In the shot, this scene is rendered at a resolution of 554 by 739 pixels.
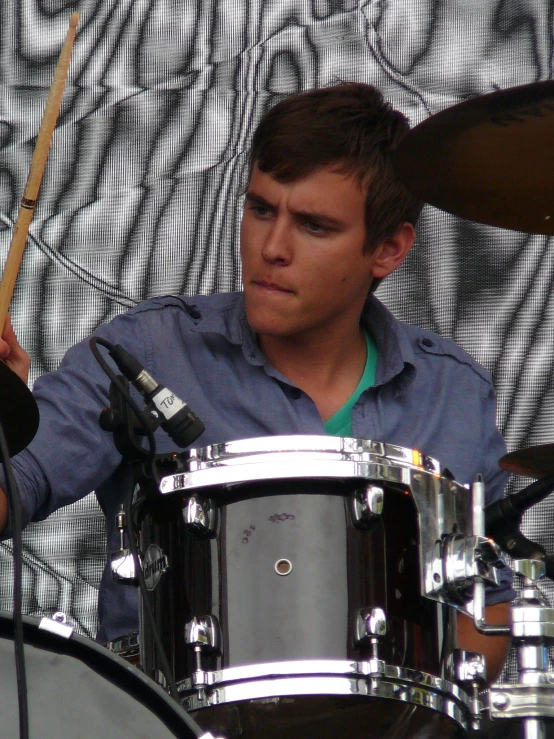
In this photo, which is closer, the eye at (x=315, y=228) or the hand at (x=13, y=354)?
the hand at (x=13, y=354)

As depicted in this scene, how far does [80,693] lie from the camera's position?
3.43 feet

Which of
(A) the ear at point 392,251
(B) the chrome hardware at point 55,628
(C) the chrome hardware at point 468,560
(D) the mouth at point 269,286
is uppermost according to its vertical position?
(A) the ear at point 392,251

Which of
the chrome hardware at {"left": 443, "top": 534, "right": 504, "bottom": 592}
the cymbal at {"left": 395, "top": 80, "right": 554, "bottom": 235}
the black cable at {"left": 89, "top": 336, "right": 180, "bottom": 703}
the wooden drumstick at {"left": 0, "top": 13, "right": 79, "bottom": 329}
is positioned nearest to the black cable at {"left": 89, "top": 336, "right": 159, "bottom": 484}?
the black cable at {"left": 89, "top": 336, "right": 180, "bottom": 703}

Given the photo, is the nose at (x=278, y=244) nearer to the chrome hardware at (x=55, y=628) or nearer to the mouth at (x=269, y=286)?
the mouth at (x=269, y=286)

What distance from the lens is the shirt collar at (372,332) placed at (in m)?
1.95

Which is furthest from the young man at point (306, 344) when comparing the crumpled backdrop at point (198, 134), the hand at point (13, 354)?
the crumpled backdrop at point (198, 134)

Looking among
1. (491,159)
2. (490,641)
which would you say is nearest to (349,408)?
(490,641)

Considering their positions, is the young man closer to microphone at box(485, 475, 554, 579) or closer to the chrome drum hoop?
microphone at box(485, 475, 554, 579)

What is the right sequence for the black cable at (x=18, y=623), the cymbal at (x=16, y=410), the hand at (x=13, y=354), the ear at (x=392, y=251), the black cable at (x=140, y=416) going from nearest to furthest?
1. the black cable at (x=18, y=623)
2. the cymbal at (x=16, y=410)
3. the black cable at (x=140, y=416)
4. the hand at (x=13, y=354)
5. the ear at (x=392, y=251)

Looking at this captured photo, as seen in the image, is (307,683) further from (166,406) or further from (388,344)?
(388,344)

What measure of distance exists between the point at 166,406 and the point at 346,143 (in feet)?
2.48

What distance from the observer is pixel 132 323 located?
193 centimetres

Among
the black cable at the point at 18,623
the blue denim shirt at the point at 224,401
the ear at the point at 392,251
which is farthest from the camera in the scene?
the ear at the point at 392,251

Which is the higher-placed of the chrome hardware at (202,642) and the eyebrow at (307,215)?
the eyebrow at (307,215)
